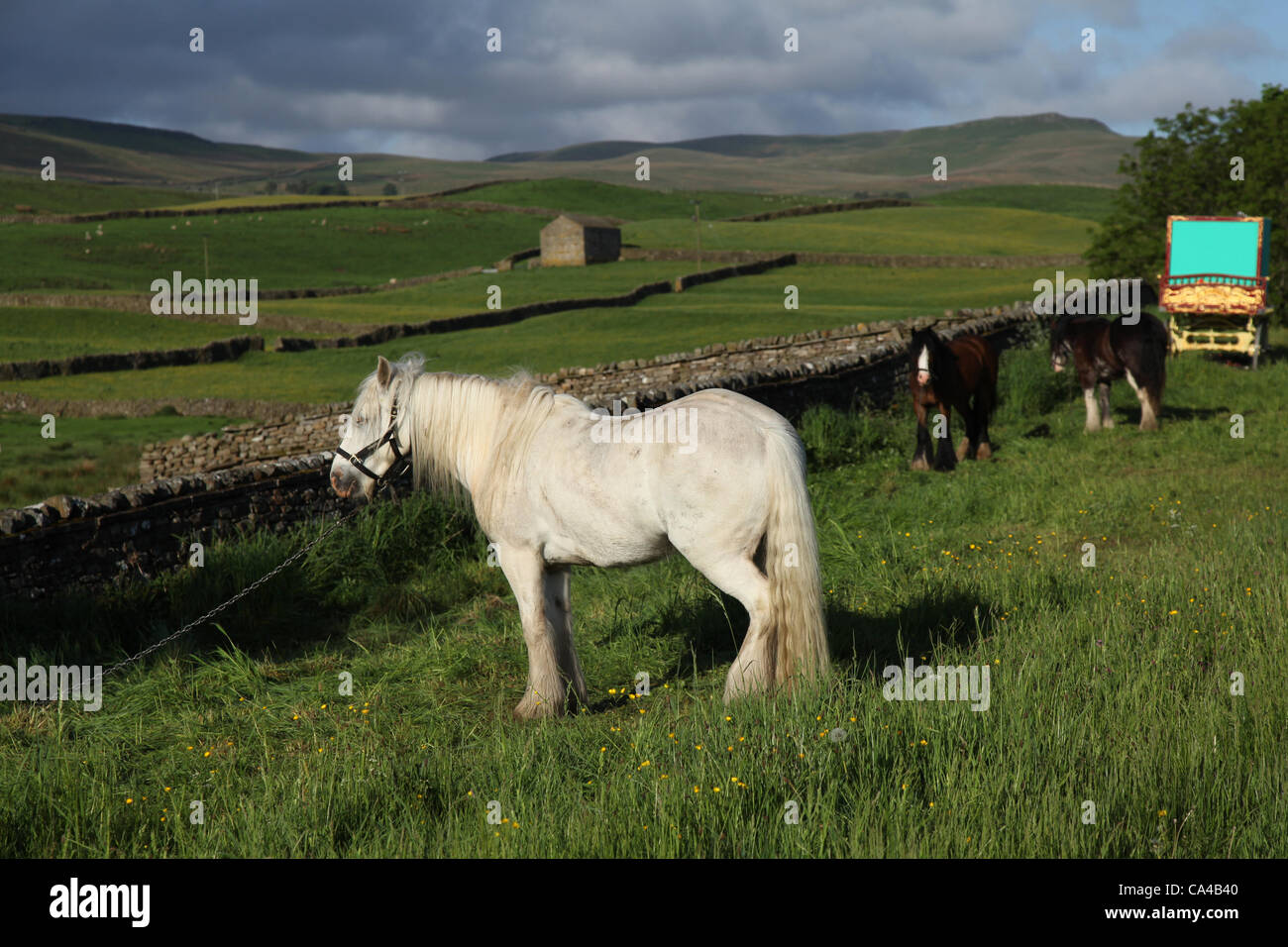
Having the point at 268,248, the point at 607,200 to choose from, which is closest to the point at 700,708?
the point at 268,248

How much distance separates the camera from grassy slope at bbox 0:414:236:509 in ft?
57.2

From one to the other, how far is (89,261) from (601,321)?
44082 mm

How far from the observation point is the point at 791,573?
19.9 feet

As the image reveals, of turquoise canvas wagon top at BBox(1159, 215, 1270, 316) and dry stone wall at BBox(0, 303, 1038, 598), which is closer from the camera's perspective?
dry stone wall at BBox(0, 303, 1038, 598)

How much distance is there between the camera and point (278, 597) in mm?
9828

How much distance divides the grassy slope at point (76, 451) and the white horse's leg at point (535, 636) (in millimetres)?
12912

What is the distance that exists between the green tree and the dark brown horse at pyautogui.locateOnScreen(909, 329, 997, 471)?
15.2 metres

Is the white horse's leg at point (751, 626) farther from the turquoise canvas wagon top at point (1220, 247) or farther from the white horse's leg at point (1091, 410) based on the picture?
the turquoise canvas wagon top at point (1220, 247)

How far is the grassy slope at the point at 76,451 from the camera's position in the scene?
17.4 m

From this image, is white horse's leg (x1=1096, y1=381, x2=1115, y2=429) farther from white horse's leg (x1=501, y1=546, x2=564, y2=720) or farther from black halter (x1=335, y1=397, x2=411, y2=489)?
black halter (x1=335, y1=397, x2=411, y2=489)

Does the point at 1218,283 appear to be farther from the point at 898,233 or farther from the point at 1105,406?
the point at 898,233

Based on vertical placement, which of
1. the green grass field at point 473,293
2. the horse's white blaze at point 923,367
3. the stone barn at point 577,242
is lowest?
the horse's white blaze at point 923,367

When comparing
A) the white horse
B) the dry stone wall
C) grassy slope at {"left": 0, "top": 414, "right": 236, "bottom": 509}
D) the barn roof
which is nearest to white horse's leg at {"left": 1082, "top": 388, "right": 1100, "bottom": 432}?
the dry stone wall

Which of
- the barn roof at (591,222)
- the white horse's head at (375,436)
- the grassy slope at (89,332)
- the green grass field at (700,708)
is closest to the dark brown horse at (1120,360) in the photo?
the green grass field at (700,708)
